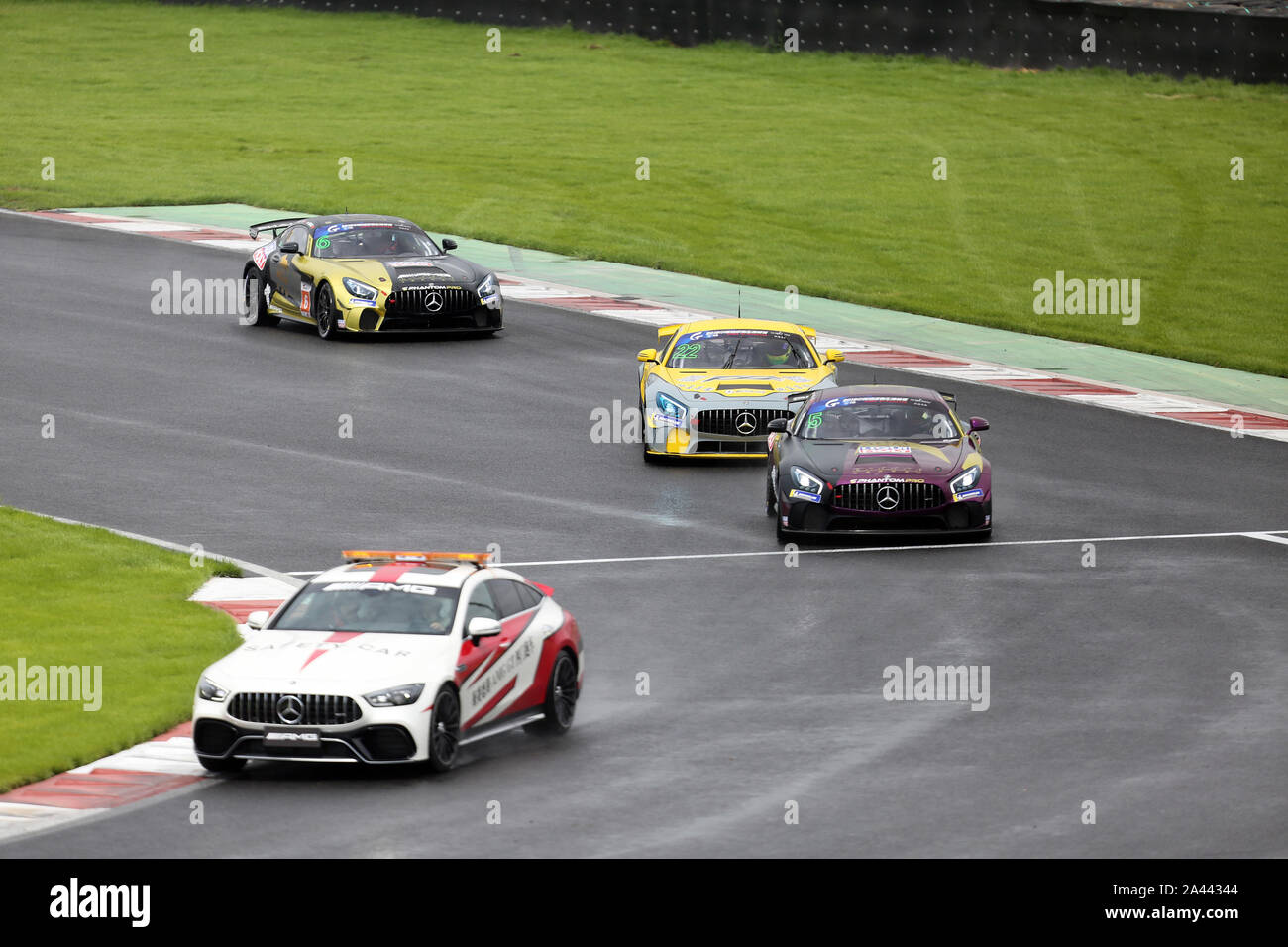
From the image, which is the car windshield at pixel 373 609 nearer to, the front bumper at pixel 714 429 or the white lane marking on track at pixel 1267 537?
the white lane marking on track at pixel 1267 537

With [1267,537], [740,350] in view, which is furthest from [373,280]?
[1267,537]

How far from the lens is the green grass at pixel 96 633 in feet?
49.0

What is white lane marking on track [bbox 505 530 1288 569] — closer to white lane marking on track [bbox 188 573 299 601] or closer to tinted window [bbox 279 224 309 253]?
white lane marking on track [bbox 188 573 299 601]

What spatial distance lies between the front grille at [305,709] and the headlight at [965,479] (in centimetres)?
923

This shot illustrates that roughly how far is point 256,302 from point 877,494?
594 inches

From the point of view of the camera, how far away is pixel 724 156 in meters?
50.3

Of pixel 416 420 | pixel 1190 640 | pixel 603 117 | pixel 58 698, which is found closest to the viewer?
pixel 58 698

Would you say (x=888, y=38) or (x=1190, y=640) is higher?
(x=888, y=38)

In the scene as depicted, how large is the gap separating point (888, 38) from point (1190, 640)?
1559 inches

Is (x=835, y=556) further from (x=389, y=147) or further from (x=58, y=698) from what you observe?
(x=389, y=147)

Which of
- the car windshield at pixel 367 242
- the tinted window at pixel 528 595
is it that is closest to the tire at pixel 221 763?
the tinted window at pixel 528 595
